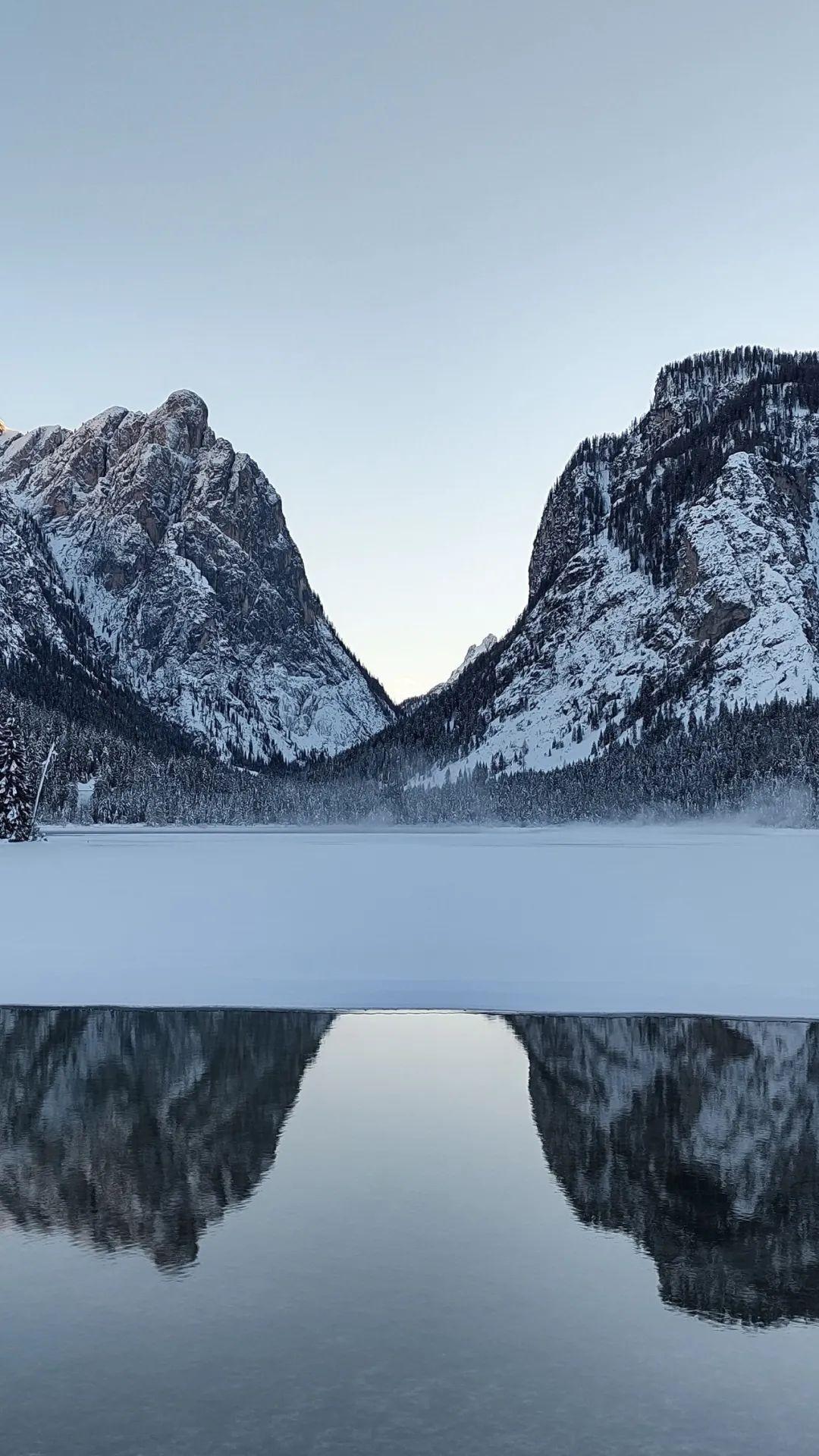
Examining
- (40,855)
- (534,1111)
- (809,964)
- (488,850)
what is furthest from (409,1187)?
(488,850)

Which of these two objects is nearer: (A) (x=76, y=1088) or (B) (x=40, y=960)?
(A) (x=76, y=1088)

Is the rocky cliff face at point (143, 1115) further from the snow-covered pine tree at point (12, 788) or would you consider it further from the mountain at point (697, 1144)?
the snow-covered pine tree at point (12, 788)

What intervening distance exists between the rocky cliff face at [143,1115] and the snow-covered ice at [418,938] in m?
3.08

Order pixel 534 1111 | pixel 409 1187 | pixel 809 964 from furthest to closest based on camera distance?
pixel 809 964, pixel 534 1111, pixel 409 1187

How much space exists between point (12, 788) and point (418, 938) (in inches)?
2590

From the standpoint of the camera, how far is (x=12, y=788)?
309 feet

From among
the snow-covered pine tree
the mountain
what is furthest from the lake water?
the snow-covered pine tree

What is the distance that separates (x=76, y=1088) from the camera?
2008 centimetres

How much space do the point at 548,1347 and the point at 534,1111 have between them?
8256mm

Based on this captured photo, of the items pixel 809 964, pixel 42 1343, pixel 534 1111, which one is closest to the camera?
pixel 42 1343

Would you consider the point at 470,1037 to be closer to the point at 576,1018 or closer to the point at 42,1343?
the point at 576,1018

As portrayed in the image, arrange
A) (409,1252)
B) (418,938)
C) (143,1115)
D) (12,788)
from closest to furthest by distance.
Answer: (409,1252) → (143,1115) → (418,938) → (12,788)

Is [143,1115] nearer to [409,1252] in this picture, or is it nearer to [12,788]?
[409,1252]

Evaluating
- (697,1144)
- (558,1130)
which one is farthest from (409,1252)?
(697,1144)
